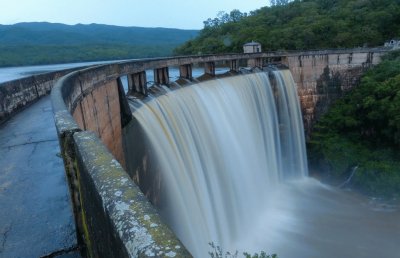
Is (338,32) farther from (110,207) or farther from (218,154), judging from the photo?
(110,207)

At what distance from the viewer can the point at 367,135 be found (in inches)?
989

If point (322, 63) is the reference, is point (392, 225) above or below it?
below

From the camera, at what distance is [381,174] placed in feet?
69.6

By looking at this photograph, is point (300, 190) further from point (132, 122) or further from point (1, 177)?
point (1, 177)

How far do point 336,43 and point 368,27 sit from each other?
3933mm

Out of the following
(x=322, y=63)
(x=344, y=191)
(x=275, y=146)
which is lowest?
(x=344, y=191)

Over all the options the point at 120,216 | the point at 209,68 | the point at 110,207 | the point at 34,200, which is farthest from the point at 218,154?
the point at 120,216

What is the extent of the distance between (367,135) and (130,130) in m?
19.2

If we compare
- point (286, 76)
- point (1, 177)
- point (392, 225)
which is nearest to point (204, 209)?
point (1, 177)

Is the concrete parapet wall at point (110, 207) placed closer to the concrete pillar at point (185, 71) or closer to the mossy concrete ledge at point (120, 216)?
the mossy concrete ledge at point (120, 216)

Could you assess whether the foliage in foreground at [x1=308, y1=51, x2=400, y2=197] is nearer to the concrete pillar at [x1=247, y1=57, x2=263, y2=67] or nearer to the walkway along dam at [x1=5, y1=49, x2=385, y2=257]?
the walkway along dam at [x1=5, y1=49, x2=385, y2=257]

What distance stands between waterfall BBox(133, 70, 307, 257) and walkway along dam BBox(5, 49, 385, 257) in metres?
0.19

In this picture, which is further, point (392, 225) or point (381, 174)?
point (381, 174)

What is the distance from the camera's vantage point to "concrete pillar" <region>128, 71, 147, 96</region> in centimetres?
A: 1389
